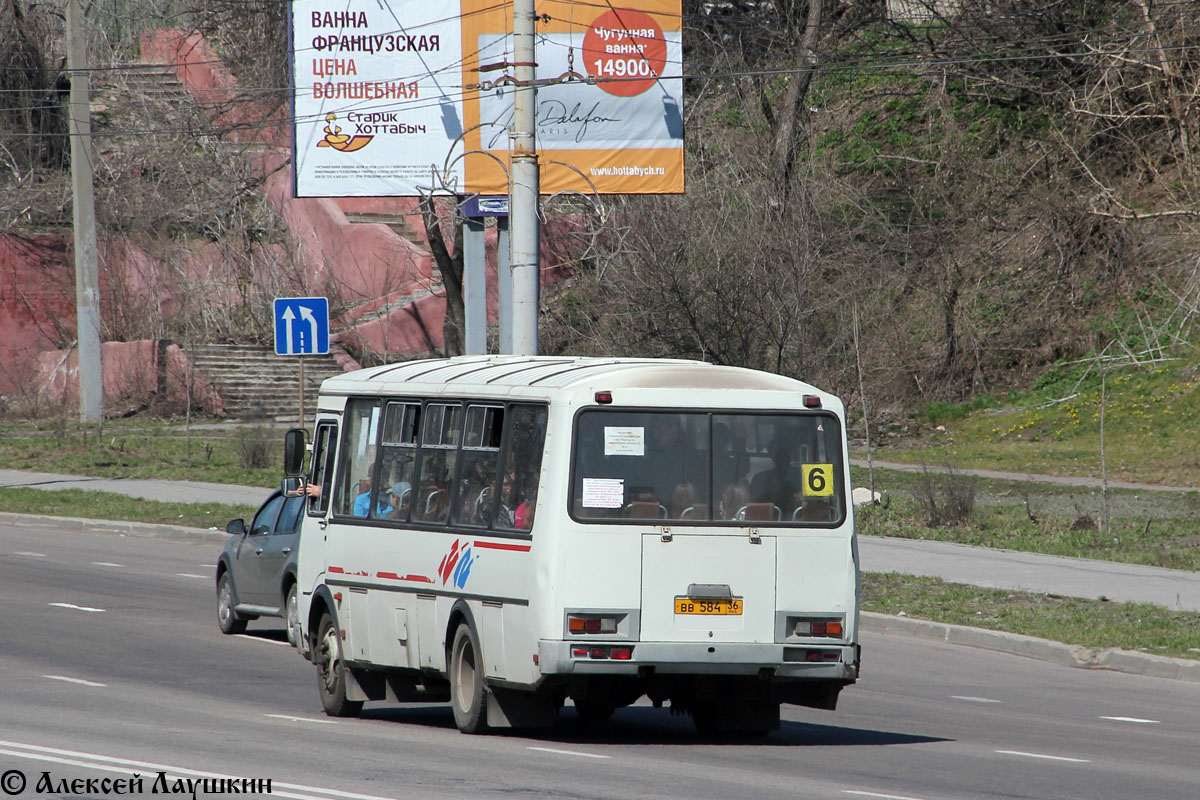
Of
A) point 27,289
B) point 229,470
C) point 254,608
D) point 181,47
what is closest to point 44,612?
point 254,608

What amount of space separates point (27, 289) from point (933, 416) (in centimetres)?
2511

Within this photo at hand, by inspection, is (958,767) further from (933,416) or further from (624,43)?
(933,416)

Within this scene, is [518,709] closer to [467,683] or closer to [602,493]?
[467,683]

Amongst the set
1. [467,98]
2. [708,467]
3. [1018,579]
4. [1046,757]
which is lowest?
[1018,579]

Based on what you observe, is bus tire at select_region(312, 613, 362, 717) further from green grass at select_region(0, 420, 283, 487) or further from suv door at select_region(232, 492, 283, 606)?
green grass at select_region(0, 420, 283, 487)

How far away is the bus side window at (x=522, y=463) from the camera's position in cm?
988

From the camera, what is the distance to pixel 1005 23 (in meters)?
41.4

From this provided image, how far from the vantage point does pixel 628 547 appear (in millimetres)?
9625

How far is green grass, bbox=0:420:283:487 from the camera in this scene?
94.1 ft

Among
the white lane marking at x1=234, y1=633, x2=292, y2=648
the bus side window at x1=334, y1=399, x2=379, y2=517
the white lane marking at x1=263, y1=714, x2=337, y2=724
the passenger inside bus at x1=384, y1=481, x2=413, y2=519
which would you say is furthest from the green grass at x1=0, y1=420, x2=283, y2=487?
the white lane marking at x1=263, y1=714, x2=337, y2=724

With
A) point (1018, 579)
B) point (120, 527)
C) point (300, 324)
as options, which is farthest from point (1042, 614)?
point (120, 527)

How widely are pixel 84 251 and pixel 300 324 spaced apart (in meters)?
12.8

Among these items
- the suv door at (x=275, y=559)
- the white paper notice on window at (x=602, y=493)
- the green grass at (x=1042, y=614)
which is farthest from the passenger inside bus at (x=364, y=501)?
the green grass at (x=1042, y=614)

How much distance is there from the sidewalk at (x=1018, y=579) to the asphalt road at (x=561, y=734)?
0.89 feet
